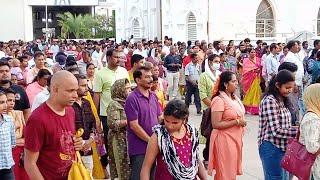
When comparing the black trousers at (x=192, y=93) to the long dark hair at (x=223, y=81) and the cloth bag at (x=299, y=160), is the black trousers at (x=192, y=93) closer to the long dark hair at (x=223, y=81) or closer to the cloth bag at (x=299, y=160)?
the long dark hair at (x=223, y=81)

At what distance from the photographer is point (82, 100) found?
23.3 feet

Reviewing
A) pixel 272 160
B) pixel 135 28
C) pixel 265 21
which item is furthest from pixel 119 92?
pixel 135 28

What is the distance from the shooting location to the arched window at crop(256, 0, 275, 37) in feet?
114

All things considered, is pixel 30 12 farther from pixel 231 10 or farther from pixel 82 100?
pixel 82 100

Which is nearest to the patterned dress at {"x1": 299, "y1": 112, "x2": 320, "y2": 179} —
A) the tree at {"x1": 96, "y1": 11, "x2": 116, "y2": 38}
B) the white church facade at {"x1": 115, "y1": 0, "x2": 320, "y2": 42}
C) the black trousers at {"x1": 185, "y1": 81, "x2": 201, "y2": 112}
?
the black trousers at {"x1": 185, "y1": 81, "x2": 201, "y2": 112}

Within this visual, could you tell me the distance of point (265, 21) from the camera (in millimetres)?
34906

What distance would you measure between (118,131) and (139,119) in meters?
0.98

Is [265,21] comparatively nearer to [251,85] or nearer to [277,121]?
[251,85]

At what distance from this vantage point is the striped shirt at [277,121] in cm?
616

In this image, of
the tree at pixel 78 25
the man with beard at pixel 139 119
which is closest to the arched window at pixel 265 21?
the tree at pixel 78 25

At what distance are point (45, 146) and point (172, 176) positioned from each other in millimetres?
999

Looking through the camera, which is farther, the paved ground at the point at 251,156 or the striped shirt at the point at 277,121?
the paved ground at the point at 251,156

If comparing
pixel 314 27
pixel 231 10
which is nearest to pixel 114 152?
pixel 231 10

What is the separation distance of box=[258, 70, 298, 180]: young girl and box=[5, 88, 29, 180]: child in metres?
2.54
